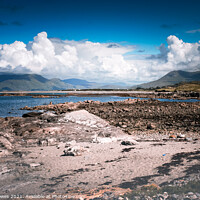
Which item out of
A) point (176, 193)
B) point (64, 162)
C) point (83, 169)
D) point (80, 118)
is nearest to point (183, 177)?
point (176, 193)

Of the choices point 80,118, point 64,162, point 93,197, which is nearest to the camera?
point 93,197

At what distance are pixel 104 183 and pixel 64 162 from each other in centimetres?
289

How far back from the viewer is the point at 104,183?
680 centimetres

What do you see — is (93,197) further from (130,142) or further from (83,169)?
(130,142)

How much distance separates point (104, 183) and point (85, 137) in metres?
8.37

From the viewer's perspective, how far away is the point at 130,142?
473 inches

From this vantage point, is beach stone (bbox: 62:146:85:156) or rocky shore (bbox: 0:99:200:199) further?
beach stone (bbox: 62:146:85:156)

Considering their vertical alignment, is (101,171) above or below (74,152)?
below

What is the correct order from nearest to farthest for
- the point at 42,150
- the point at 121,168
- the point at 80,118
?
the point at 121,168 < the point at 42,150 < the point at 80,118

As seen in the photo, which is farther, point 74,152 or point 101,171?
point 74,152

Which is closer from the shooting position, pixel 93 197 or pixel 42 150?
pixel 93 197

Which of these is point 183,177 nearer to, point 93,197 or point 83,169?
point 93,197

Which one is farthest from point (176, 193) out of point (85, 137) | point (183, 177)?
point (85, 137)

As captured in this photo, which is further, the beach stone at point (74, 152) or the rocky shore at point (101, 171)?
the beach stone at point (74, 152)
